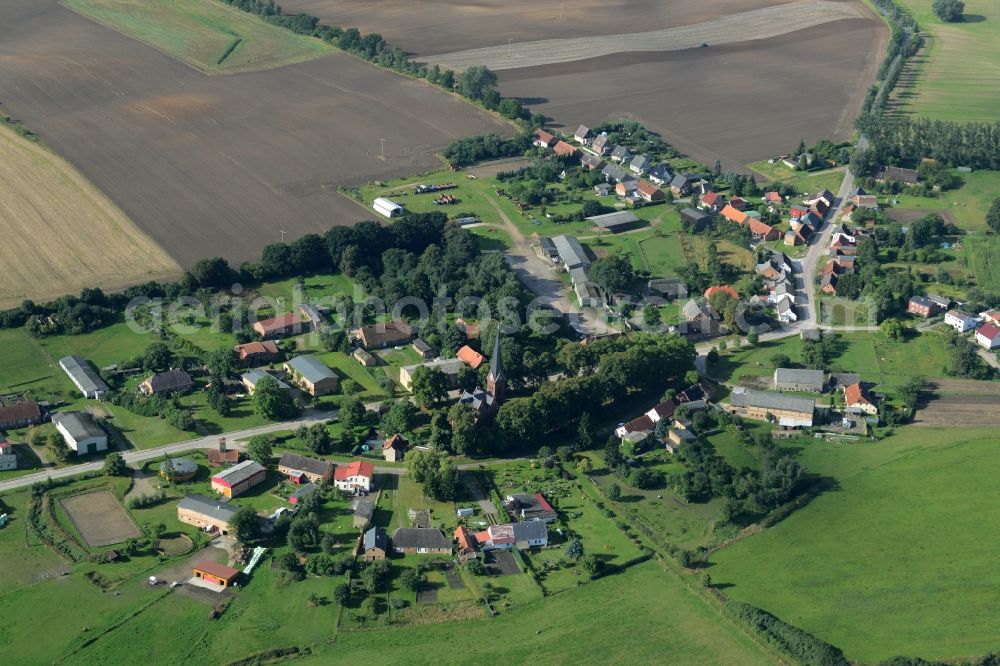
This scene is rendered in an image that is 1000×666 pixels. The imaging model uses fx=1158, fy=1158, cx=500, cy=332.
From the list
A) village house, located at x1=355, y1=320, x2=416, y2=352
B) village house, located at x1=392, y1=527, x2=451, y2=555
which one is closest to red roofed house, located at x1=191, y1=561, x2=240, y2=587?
village house, located at x1=392, y1=527, x2=451, y2=555

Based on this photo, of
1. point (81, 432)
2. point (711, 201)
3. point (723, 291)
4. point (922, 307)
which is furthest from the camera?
point (711, 201)

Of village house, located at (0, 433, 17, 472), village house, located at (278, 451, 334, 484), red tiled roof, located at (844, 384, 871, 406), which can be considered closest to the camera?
village house, located at (278, 451, 334, 484)

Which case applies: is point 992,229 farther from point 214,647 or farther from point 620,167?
point 214,647

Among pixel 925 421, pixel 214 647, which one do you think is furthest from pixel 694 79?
pixel 214 647

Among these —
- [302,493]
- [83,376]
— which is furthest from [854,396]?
[83,376]

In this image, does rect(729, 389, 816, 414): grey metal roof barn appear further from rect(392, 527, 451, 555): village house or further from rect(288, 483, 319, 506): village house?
rect(288, 483, 319, 506): village house

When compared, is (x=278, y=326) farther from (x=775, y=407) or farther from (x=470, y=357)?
(x=775, y=407)
